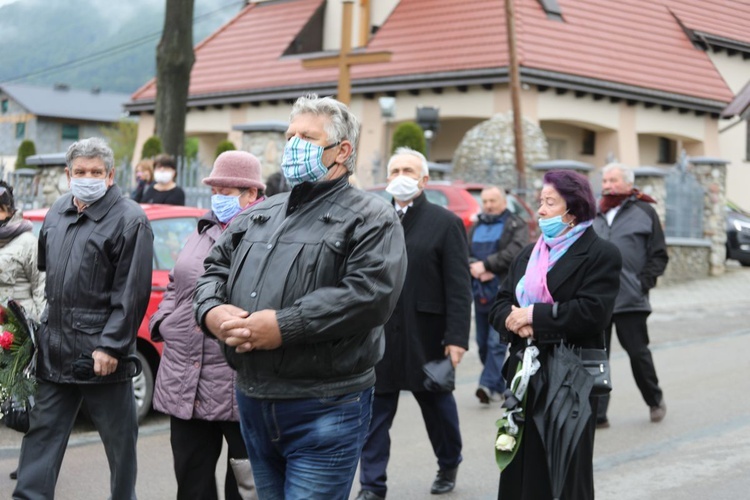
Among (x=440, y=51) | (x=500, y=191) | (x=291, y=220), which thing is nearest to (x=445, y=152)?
(x=440, y=51)

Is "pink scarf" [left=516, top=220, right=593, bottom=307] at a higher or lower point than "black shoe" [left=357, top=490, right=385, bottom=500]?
higher

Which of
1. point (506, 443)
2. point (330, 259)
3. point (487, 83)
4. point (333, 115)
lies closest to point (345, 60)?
point (487, 83)

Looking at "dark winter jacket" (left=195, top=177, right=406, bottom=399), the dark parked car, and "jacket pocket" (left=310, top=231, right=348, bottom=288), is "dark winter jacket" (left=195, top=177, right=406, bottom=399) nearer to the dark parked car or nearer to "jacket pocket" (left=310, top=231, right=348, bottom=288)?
"jacket pocket" (left=310, top=231, right=348, bottom=288)

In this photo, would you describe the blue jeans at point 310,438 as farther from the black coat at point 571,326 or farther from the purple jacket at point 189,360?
the black coat at point 571,326

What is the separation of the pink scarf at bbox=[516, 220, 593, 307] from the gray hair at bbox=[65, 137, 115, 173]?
84.5 inches

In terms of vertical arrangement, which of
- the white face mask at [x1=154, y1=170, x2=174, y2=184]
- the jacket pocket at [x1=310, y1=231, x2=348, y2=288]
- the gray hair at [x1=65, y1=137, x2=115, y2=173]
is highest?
the white face mask at [x1=154, y1=170, x2=174, y2=184]

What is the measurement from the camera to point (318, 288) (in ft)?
12.6

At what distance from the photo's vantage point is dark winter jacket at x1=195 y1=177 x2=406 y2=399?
3771 millimetres

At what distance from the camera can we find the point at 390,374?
6.57 meters

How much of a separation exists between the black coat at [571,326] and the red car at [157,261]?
3.79 metres

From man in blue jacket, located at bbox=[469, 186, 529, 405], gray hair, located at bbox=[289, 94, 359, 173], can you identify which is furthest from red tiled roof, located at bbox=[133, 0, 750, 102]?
gray hair, located at bbox=[289, 94, 359, 173]

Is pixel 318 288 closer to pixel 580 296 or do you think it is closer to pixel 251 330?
pixel 251 330

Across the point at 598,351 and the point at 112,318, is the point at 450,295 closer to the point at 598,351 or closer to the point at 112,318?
the point at 598,351

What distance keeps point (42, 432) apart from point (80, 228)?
3.33 feet
